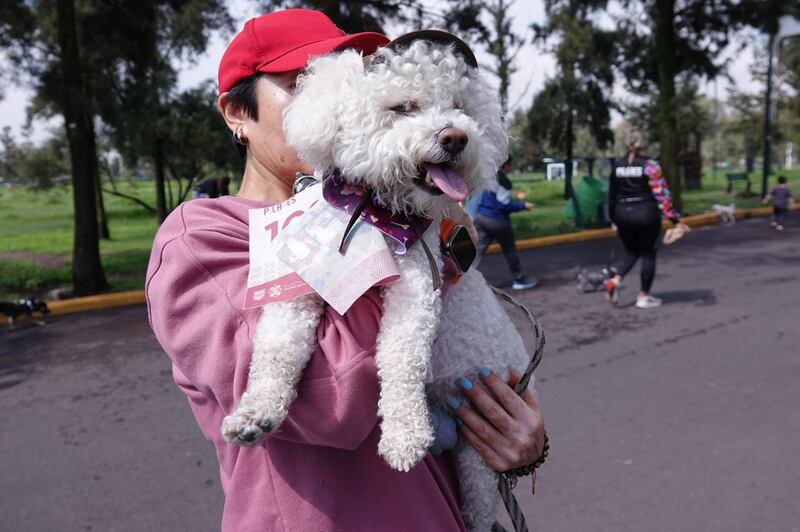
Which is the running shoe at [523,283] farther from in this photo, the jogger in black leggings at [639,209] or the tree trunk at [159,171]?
the tree trunk at [159,171]

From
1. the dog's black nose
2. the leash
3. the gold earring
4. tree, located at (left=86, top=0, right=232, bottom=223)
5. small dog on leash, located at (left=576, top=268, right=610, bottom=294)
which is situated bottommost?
small dog on leash, located at (left=576, top=268, right=610, bottom=294)

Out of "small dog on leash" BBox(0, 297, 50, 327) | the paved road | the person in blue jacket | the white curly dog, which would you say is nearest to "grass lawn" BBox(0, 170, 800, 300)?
"small dog on leash" BBox(0, 297, 50, 327)

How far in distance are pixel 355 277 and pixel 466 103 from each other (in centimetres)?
44

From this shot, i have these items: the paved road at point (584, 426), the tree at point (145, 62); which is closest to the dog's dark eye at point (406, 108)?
the paved road at point (584, 426)

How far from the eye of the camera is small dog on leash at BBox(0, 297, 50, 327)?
7410mm

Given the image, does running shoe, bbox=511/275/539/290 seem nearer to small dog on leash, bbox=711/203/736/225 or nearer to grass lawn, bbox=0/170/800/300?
grass lawn, bbox=0/170/800/300

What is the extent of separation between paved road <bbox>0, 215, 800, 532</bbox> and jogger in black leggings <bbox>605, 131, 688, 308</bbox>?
0.38 meters

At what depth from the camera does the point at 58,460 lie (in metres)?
3.83

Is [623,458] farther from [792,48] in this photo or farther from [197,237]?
[792,48]

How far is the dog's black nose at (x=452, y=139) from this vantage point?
116 cm

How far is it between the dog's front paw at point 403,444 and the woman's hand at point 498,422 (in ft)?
0.67

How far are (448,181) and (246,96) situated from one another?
505 millimetres

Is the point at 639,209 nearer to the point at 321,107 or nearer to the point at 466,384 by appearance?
the point at 466,384

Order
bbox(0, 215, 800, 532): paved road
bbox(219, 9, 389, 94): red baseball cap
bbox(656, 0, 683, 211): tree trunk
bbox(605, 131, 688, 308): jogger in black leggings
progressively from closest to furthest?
1. bbox(219, 9, 389, 94): red baseball cap
2. bbox(0, 215, 800, 532): paved road
3. bbox(605, 131, 688, 308): jogger in black leggings
4. bbox(656, 0, 683, 211): tree trunk
